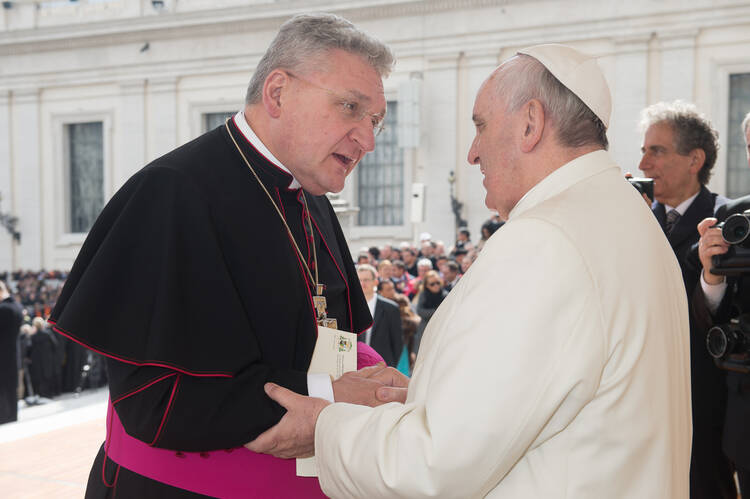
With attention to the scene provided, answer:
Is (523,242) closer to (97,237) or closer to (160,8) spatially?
(97,237)

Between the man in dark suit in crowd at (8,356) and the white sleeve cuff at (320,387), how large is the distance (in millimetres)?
7661

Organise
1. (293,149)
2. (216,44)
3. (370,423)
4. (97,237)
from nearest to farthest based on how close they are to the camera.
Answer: (370,423)
(97,237)
(293,149)
(216,44)

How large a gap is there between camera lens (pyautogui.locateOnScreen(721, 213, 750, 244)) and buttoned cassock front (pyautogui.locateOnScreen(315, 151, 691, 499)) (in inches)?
54.5

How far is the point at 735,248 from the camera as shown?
271cm

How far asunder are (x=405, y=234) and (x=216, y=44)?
853cm

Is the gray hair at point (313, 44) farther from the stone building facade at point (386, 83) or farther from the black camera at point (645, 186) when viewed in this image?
the stone building facade at point (386, 83)

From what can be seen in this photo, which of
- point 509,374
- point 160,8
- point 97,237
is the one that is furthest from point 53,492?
point 160,8

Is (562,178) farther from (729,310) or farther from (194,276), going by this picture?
(729,310)

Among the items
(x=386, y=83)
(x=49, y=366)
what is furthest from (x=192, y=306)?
(x=386, y=83)

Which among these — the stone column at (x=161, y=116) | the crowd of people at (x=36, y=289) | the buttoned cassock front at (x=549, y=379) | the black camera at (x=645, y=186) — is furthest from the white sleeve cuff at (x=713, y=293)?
the stone column at (x=161, y=116)

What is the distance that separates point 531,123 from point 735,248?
1620mm

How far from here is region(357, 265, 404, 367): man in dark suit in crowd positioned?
269 inches

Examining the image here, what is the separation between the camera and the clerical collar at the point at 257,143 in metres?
2.10

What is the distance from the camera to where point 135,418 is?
166 cm
